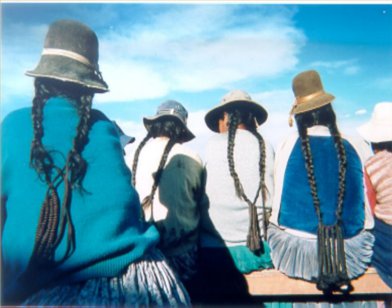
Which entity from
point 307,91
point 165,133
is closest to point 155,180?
point 165,133

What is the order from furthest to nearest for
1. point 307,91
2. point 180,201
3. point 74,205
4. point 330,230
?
point 307,91 < point 180,201 < point 330,230 < point 74,205

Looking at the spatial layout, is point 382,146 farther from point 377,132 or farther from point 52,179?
point 52,179

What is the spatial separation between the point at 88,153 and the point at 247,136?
4.61 feet

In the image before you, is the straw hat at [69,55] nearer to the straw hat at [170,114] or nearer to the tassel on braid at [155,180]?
the tassel on braid at [155,180]

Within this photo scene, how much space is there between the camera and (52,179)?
5.77 feet

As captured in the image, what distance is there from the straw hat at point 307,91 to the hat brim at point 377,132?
0.52 metres

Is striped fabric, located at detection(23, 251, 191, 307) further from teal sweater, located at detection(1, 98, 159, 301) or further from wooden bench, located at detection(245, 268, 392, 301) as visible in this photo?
wooden bench, located at detection(245, 268, 392, 301)

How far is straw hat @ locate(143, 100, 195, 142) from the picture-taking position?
319cm

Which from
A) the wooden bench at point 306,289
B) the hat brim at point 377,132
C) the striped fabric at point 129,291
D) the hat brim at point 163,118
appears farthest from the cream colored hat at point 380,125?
the striped fabric at point 129,291

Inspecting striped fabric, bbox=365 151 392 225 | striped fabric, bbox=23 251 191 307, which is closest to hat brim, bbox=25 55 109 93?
striped fabric, bbox=23 251 191 307

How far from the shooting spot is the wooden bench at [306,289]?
261 cm

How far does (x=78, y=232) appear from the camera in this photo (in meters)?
1.74

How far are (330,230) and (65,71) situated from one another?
5.18ft

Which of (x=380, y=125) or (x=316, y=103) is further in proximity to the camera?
(x=380, y=125)
